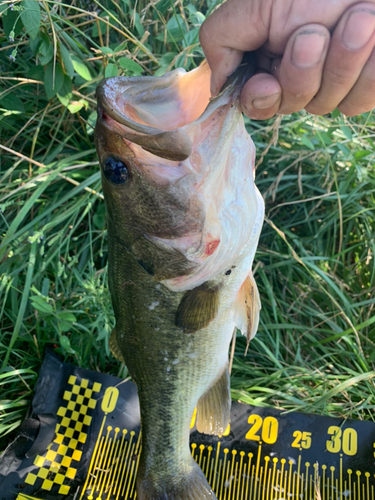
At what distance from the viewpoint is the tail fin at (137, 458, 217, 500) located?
5.97ft

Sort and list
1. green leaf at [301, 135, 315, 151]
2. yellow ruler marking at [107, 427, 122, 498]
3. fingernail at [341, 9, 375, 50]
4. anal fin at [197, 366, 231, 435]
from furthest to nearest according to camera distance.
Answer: green leaf at [301, 135, 315, 151], yellow ruler marking at [107, 427, 122, 498], anal fin at [197, 366, 231, 435], fingernail at [341, 9, 375, 50]

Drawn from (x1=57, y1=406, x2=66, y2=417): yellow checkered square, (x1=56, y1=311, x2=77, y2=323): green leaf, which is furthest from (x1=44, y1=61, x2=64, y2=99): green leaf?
(x1=57, y1=406, x2=66, y2=417): yellow checkered square

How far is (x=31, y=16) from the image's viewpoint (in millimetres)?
1734

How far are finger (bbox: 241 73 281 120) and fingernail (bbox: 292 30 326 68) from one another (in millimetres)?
100

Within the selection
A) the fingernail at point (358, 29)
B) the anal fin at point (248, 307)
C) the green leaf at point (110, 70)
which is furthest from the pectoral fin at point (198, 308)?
the green leaf at point (110, 70)

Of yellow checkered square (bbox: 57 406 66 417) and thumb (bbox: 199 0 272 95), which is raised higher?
Answer: thumb (bbox: 199 0 272 95)

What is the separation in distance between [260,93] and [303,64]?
0.16 meters

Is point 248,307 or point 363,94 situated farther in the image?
point 248,307

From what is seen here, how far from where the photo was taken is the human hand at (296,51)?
1128mm

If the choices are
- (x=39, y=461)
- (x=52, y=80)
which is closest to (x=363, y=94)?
(x=52, y=80)

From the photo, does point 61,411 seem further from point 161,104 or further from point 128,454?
point 161,104

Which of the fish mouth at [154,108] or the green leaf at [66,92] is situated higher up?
the green leaf at [66,92]

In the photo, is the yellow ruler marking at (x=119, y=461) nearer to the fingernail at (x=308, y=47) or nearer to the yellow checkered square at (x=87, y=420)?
the yellow checkered square at (x=87, y=420)

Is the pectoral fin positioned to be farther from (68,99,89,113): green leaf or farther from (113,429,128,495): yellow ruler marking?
(68,99,89,113): green leaf
